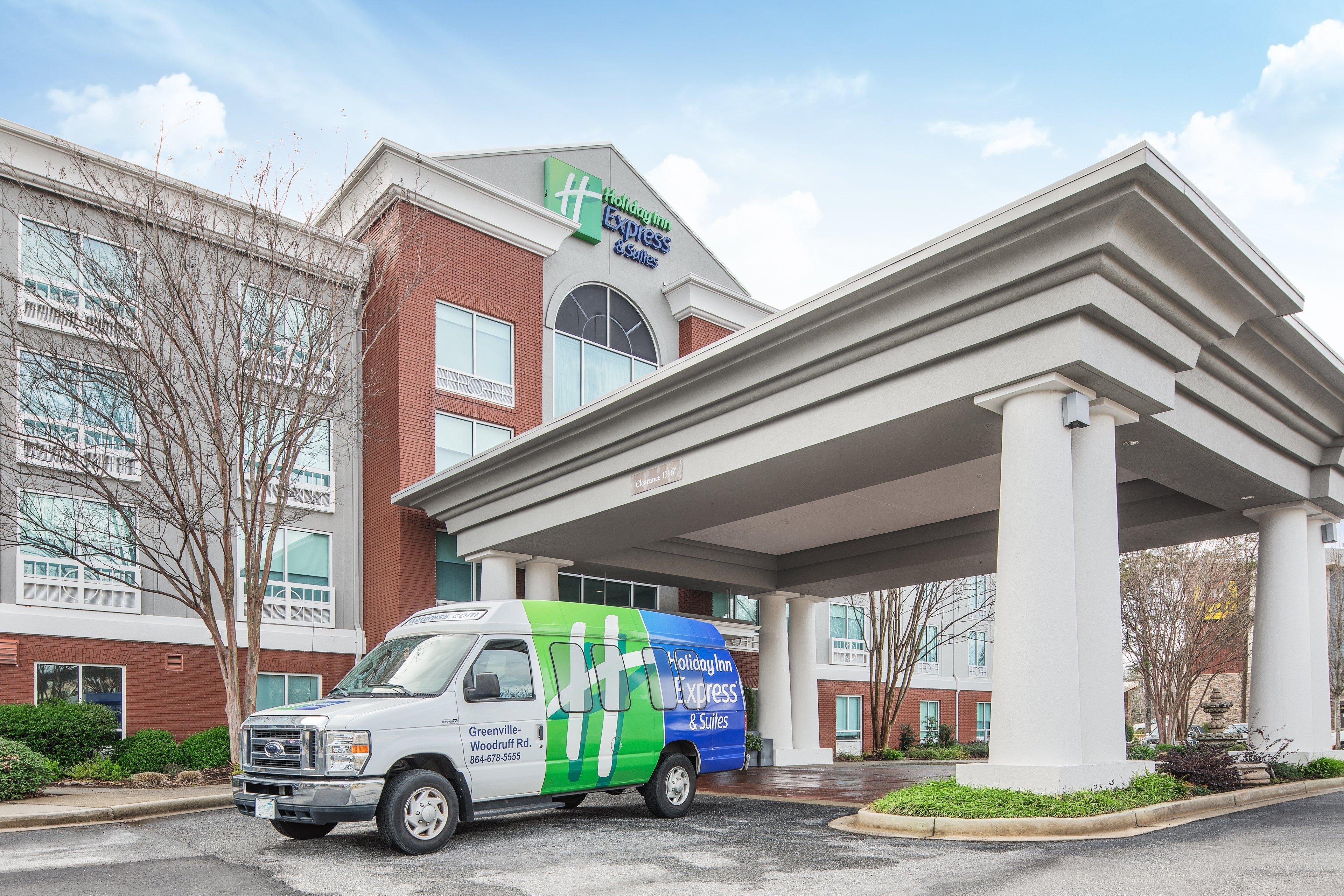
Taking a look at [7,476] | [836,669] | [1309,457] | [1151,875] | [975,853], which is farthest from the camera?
[836,669]

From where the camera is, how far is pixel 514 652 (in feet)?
38.2

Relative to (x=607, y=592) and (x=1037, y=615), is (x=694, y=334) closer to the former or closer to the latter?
(x=607, y=592)

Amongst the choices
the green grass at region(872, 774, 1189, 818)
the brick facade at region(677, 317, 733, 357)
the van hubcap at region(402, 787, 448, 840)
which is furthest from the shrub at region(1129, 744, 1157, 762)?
the brick facade at region(677, 317, 733, 357)

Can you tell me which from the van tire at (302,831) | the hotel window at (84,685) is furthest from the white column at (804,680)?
the van tire at (302,831)

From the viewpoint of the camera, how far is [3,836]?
12.0 m

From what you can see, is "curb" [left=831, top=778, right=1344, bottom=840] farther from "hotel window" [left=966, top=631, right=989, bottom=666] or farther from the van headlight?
"hotel window" [left=966, top=631, right=989, bottom=666]

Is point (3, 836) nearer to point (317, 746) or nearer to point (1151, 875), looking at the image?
point (317, 746)

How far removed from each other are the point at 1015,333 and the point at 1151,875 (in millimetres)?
5971

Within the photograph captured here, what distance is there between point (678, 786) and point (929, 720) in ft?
95.1

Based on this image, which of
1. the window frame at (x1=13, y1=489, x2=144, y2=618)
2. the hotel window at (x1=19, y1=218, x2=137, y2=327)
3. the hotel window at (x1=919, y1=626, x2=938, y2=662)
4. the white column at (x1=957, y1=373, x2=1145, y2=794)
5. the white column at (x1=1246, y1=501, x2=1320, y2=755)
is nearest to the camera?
the white column at (x1=957, y1=373, x2=1145, y2=794)

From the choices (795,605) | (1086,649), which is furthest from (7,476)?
(1086,649)

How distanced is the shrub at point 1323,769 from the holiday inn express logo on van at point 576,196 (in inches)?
781

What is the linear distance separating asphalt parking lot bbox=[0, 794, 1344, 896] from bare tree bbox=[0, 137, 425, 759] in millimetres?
7669

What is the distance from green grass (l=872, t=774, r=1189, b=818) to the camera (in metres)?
10.6
